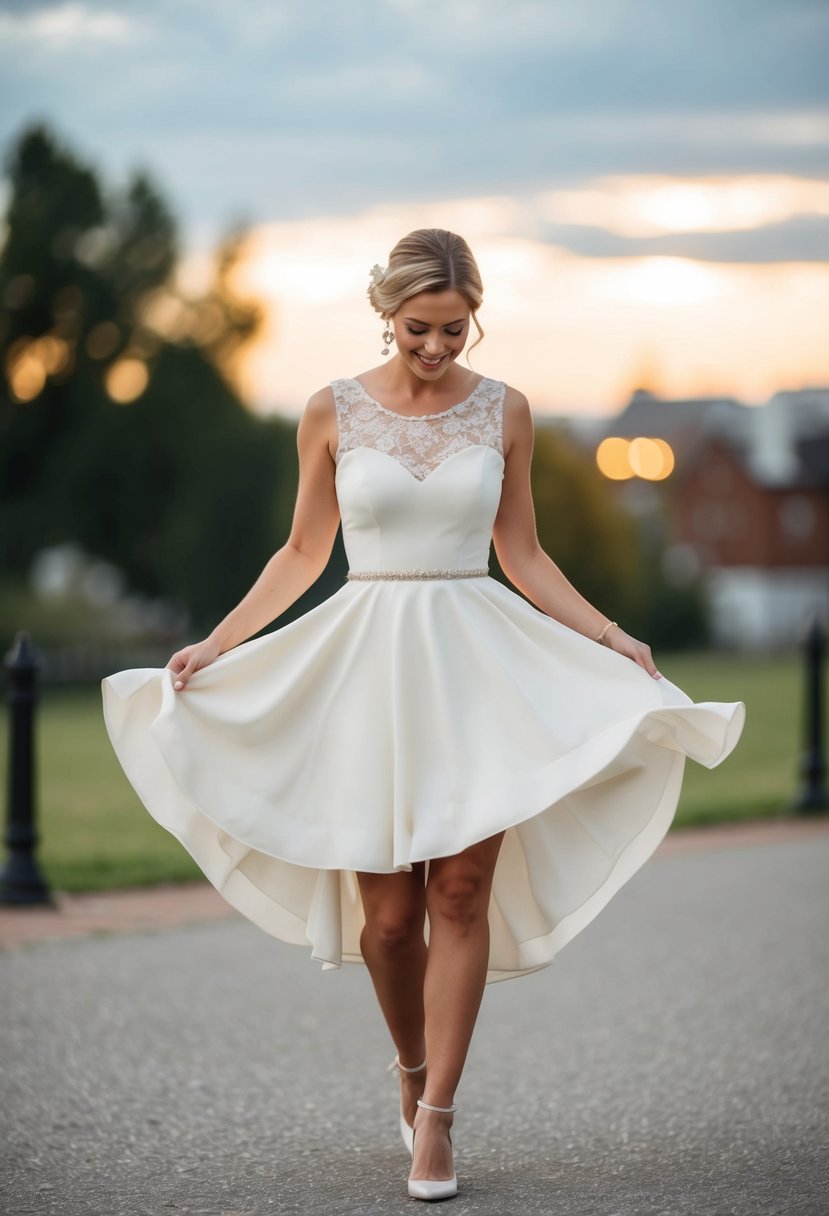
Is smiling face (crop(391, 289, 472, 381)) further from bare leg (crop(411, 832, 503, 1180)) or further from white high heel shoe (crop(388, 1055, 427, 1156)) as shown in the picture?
white high heel shoe (crop(388, 1055, 427, 1156))

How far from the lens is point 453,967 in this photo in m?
3.82

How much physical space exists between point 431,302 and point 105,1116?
2397 millimetres

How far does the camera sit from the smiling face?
392cm

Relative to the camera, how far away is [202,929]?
7414 mm

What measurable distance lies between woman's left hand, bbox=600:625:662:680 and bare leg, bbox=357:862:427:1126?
2.45 feet

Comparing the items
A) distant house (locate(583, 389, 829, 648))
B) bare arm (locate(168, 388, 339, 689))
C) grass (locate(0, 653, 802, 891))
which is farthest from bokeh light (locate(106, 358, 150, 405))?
bare arm (locate(168, 388, 339, 689))

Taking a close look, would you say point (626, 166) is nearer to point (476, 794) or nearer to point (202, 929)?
point (202, 929)

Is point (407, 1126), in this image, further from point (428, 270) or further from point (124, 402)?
point (124, 402)

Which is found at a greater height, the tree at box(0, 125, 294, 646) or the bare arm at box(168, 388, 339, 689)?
the tree at box(0, 125, 294, 646)

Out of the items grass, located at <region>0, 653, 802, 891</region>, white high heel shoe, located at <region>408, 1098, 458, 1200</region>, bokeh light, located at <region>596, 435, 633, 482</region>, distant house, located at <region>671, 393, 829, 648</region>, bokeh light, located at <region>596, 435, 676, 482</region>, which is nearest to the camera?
white high heel shoe, located at <region>408, 1098, 458, 1200</region>

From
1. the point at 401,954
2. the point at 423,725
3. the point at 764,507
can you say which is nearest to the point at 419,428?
the point at 423,725

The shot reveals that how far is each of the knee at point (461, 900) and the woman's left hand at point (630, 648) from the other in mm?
706

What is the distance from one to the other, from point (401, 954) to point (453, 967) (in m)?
0.24

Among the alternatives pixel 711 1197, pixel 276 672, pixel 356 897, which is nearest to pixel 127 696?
pixel 276 672
